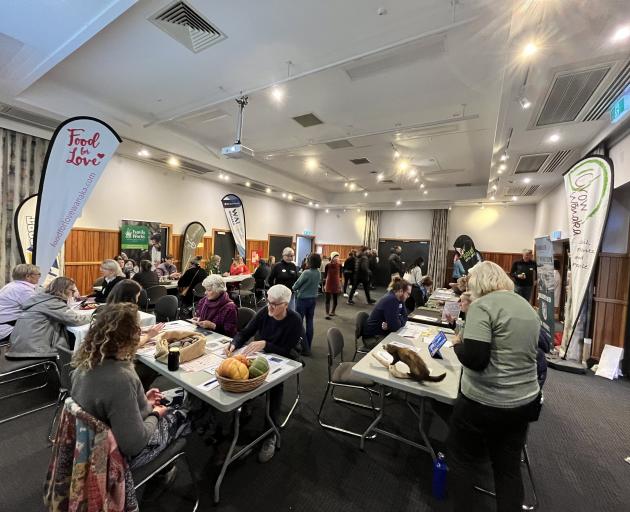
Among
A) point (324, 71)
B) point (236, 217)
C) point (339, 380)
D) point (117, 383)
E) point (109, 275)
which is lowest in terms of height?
point (339, 380)

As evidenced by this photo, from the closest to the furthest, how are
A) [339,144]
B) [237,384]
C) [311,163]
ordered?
[237,384], [339,144], [311,163]

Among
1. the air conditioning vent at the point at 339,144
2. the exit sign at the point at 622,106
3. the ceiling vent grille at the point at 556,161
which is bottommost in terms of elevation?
the exit sign at the point at 622,106

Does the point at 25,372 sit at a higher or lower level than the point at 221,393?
lower

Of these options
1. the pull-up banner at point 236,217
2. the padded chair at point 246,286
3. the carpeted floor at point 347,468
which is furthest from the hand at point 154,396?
the pull-up banner at point 236,217

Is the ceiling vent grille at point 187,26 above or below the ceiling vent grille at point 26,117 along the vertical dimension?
above

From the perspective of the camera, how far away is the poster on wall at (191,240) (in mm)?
7406

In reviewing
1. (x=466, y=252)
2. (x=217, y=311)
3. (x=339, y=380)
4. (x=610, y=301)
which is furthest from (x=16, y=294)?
(x=466, y=252)

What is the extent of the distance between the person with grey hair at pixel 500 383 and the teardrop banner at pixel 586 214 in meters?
3.38

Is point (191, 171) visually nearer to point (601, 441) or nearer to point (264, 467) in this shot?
point (264, 467)

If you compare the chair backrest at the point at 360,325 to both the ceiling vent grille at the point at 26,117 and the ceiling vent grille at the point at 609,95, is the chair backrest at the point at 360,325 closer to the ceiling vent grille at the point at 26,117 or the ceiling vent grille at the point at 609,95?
the ceiling vent grille at the point at 609,95

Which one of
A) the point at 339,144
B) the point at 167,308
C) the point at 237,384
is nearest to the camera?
the point at 237,384

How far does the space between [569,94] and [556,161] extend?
2.68 meters

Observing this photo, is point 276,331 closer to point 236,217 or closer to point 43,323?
point 43,323

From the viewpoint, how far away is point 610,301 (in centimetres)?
434
